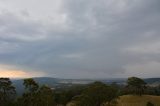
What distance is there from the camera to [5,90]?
9650 centimetres

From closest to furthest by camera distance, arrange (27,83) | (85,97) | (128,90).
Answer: (27,83), (85,97), (128,90)

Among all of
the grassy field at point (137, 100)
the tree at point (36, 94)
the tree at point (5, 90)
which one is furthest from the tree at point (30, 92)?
the grassy field at point (137, 100)

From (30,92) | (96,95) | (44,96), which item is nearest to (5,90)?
(30,92)

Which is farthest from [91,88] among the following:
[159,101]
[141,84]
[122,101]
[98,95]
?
[141,84]

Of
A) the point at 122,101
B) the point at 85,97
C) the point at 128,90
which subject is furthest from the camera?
the point at 128,90

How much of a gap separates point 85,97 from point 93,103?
3556 mm

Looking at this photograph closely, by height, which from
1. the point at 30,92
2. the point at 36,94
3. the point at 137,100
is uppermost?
the point at 30,92

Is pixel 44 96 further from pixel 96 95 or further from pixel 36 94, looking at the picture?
pixel 96 95

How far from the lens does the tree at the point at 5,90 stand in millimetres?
94525

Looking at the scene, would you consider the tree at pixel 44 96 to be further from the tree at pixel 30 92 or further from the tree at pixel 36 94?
the tree at pixel 30 92

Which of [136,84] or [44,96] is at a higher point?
[136,84]

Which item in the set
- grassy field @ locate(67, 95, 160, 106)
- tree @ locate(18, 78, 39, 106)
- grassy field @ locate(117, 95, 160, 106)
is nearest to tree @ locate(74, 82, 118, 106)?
tree @ locate(18, 78, 39, 106)

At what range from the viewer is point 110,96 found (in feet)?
332

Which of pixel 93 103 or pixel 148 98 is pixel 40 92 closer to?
pixel 93 103
